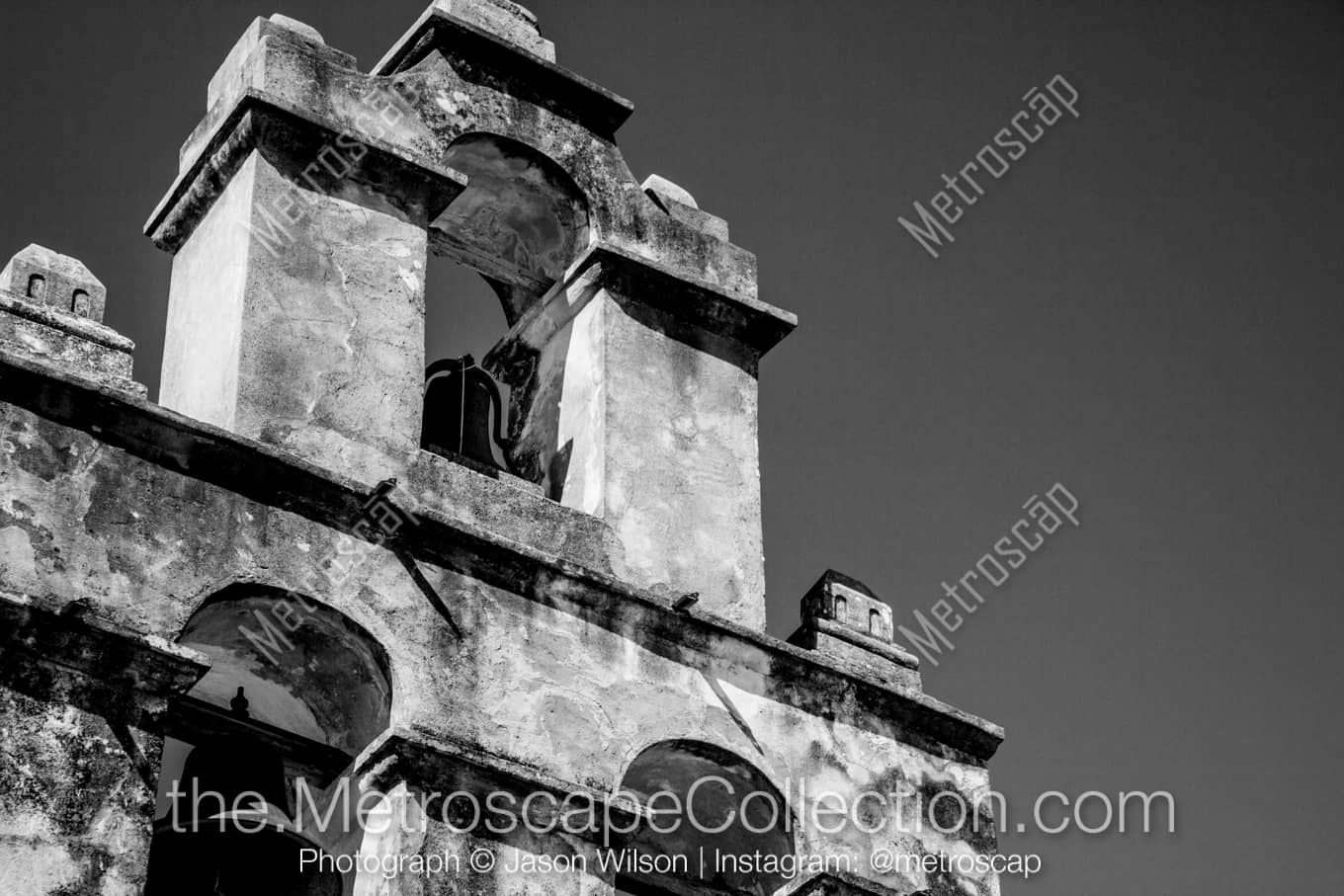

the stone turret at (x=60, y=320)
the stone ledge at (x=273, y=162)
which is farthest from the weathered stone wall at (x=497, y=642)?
the stone ledge at (x=273, y=162)

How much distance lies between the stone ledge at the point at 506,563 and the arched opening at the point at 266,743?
1.69 ft

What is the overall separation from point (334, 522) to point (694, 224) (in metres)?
3.32

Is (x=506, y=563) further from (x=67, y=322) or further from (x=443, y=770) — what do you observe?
(x=67, y=322)

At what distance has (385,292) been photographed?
13.8 m

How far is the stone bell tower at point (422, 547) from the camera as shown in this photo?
12094 millimetres

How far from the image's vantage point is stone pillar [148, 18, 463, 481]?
518 inches

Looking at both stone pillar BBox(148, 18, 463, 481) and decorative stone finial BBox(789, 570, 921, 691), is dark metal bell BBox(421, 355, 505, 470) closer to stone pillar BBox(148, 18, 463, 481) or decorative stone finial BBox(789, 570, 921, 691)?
stone pillar BBox(148, 18, 463, 481)

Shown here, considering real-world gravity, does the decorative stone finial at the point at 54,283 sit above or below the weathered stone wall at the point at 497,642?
above

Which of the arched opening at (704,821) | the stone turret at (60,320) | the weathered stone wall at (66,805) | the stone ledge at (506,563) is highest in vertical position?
the stone turret at (60,320)

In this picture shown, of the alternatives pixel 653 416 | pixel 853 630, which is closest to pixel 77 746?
pixel 653 416

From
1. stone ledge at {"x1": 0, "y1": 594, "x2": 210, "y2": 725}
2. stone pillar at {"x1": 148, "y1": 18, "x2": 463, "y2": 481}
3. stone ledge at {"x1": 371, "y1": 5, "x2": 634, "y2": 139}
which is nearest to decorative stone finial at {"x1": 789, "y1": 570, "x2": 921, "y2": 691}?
stone pillar at {"x1": 148, "y1": 18, "x2": 463, "y2": 481}

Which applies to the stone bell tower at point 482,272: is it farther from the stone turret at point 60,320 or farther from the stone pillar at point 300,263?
the stone turret at point 60,320

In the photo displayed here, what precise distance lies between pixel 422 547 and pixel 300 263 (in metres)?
1.52

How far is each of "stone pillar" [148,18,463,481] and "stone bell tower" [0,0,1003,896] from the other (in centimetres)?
2
